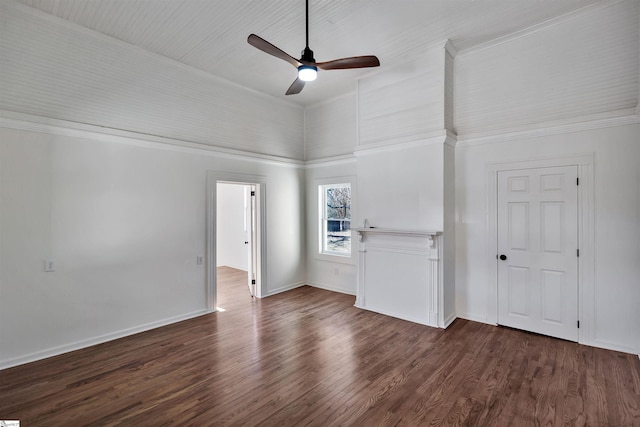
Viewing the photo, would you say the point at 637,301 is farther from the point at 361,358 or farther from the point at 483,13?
the point at 483,13

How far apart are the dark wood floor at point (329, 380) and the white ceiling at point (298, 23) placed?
3.83 metres

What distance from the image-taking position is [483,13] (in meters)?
3.48

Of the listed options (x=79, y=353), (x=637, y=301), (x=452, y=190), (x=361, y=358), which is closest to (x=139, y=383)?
(x=79, y=353)

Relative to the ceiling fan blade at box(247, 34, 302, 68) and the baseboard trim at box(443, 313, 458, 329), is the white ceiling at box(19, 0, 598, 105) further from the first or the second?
the baseboard trim at box(443, 313, 458, 329)

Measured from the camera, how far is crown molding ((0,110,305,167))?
3213mm

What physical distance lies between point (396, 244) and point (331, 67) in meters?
2.71

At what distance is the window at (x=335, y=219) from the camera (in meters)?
5.95

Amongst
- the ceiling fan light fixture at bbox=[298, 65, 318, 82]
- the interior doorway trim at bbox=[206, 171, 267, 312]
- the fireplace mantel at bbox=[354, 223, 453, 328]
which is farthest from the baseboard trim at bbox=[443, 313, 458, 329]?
the ceiling fan light fixture at bbox=[298, 65, 318, 82]

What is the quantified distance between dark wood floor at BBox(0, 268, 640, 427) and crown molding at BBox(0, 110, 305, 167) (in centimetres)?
254

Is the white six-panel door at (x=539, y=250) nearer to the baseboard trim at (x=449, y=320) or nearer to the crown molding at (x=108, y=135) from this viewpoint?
the baseboard trim at (x=449, y=320)

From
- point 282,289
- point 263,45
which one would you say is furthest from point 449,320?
point 263,45

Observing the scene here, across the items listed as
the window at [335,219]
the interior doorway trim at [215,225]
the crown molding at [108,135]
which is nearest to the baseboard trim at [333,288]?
the window at [335,219]

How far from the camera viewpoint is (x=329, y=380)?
290 centimetres

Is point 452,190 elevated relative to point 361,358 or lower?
elevated
